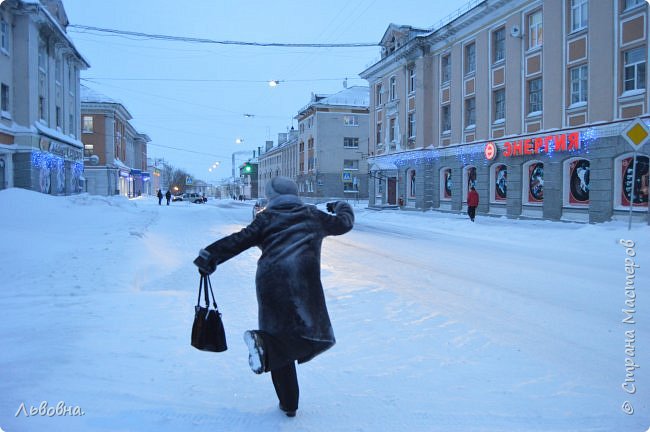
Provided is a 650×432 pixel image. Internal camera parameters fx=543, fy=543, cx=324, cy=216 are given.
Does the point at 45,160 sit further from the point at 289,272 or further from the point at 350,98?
the point at 350,98

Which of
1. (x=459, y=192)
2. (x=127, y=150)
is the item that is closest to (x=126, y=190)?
(x=127, y=150)

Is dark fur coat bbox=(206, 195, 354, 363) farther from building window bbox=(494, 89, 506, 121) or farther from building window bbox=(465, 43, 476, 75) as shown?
building window bbox=(465, 43, 476, 75)

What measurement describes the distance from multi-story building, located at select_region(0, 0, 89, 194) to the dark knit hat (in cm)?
2559

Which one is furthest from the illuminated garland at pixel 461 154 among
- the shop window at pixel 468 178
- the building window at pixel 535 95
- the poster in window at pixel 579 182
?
the building window at pixel 535 95

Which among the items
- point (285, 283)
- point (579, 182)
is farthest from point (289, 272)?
point (579, 182)

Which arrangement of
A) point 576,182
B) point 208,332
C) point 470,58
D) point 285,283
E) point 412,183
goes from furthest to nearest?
1. point 412,183
2. point 470,58
3. point 576,182
4. point 208,332
5. point 285,283

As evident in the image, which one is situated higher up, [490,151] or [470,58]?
[470,58]

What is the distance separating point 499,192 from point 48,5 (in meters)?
29.3

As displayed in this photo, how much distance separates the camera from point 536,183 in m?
24.4

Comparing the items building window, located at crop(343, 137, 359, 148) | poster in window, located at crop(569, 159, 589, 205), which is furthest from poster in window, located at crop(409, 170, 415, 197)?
building window, located at crop(343, 137, 359, 148)

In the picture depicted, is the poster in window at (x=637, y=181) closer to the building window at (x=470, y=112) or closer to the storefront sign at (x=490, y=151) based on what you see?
the storefront sign at (x=490, y=151)

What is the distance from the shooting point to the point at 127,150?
70375mm

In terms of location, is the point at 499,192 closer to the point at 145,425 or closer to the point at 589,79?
the point at 589,79

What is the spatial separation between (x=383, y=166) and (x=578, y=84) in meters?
20.3
